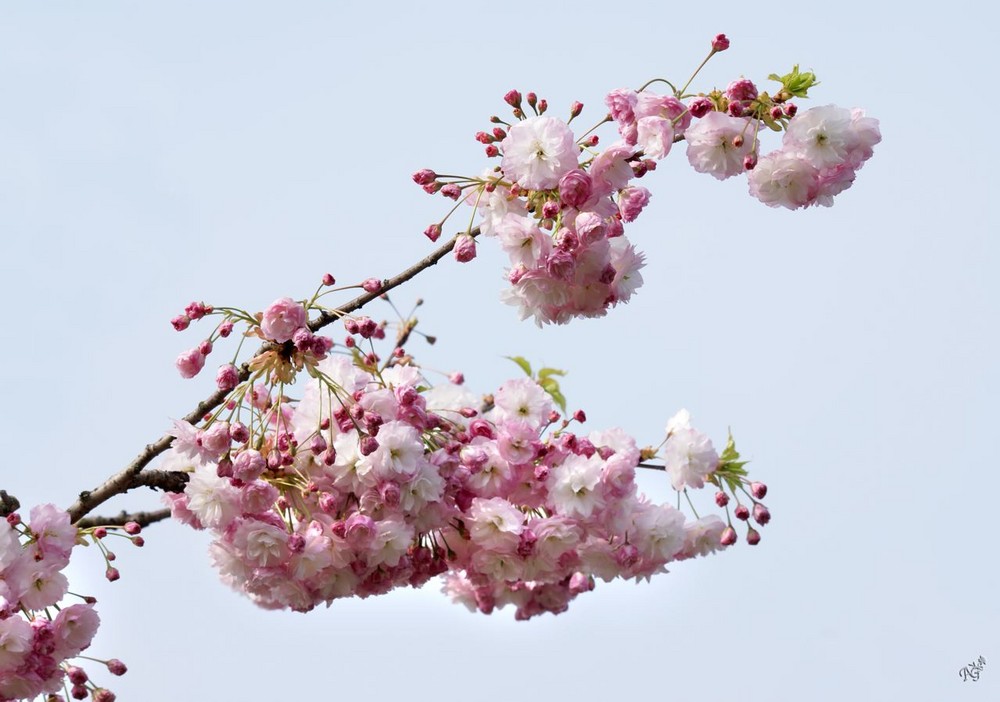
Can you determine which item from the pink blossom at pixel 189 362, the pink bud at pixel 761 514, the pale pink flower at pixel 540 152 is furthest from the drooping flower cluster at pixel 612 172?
the pink bud at pixel 761 514

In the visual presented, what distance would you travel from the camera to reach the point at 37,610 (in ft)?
10.6

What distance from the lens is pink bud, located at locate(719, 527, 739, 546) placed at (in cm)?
399

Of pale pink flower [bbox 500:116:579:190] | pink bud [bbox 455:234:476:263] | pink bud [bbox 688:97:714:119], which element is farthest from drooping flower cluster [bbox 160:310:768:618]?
pink bud [bbox 688:97:714:119]

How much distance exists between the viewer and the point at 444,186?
326cm

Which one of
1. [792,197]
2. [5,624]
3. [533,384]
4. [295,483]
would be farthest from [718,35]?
[5,624]

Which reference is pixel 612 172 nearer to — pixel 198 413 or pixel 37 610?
pixel 198 413

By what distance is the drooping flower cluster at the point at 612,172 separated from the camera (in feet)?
10.1

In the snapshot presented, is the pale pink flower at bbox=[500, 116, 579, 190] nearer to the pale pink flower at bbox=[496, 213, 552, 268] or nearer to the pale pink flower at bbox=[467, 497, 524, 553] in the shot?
the pale pink flower at bbox=[496, 213, 552, 268]

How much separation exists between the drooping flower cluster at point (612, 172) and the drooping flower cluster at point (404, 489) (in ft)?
1.61

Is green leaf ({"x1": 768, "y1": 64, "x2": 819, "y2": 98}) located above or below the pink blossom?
above

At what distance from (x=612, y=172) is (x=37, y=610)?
6.66 feet

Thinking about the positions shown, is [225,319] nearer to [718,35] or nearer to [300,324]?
[300,324]

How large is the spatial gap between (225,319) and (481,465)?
926mm

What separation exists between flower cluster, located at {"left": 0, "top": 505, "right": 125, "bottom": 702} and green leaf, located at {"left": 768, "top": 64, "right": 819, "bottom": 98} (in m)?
2.35
